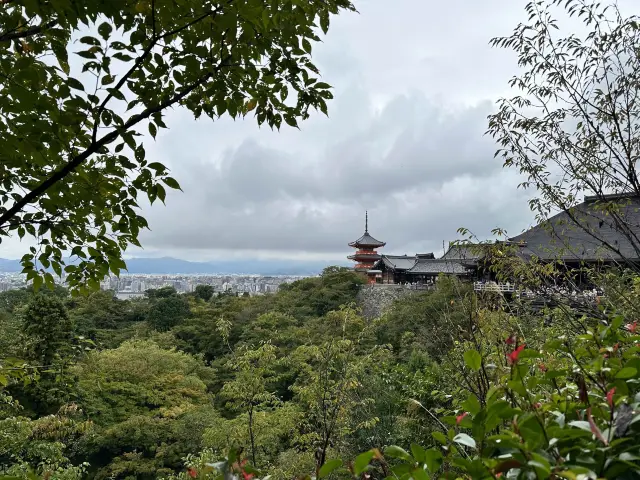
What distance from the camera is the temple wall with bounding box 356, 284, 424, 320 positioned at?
17969 mm

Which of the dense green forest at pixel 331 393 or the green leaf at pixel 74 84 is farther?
the green leaf at pixel 74 84

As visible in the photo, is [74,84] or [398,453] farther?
[74,84]

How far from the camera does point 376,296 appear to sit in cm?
1873

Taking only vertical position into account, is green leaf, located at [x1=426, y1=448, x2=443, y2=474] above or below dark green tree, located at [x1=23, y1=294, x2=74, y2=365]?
above

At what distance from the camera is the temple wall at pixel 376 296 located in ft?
59.0

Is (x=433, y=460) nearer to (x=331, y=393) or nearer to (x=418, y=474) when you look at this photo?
(x=418, y=474)

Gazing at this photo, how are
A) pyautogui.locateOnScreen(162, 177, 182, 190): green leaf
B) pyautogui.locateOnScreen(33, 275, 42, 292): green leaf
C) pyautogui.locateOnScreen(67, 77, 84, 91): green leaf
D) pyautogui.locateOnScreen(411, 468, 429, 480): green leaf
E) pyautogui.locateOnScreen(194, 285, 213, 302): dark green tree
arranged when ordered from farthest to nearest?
pyautogui.locateOnScreen(194, 285, 213, 302): dark green tree < pyautogui.locateOnScreen(33, 275, 42, 292): green leaf < pyautogui.locateOnScreen(162, 177, 182, 190): green leaf < pyautogui.locateOnScreen(67, 77, 84, 91): green leaf < pyautogui.locateOnScreen(411, 468, 429, 480): green leaf

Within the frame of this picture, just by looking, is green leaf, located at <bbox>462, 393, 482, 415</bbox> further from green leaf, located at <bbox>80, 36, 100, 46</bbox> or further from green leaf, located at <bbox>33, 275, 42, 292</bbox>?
green leaf, located at <bbox>33, 275, 42, 292</bbox>

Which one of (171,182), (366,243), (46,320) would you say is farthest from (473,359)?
(366,243)

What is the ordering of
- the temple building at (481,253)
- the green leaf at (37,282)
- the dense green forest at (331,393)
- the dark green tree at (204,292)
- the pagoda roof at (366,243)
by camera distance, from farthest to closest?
the pagoda roof at (366,243) → the dark green tree at (204,292) → the temple building at (481,253) → the green leaf at (37,282) → the dense green forest at (331,393)

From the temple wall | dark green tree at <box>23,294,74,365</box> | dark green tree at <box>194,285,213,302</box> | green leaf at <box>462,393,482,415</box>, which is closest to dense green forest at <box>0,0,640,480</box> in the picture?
green leaf at <box>462,393,482,415</box>

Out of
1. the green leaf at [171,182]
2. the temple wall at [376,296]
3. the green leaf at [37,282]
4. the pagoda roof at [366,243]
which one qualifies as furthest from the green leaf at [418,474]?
the pagoda roof at [366,243]

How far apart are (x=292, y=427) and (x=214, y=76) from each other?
21.0 ft

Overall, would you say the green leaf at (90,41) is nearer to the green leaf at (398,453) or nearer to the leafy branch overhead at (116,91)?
the leafy branch overhead at (116,91)
